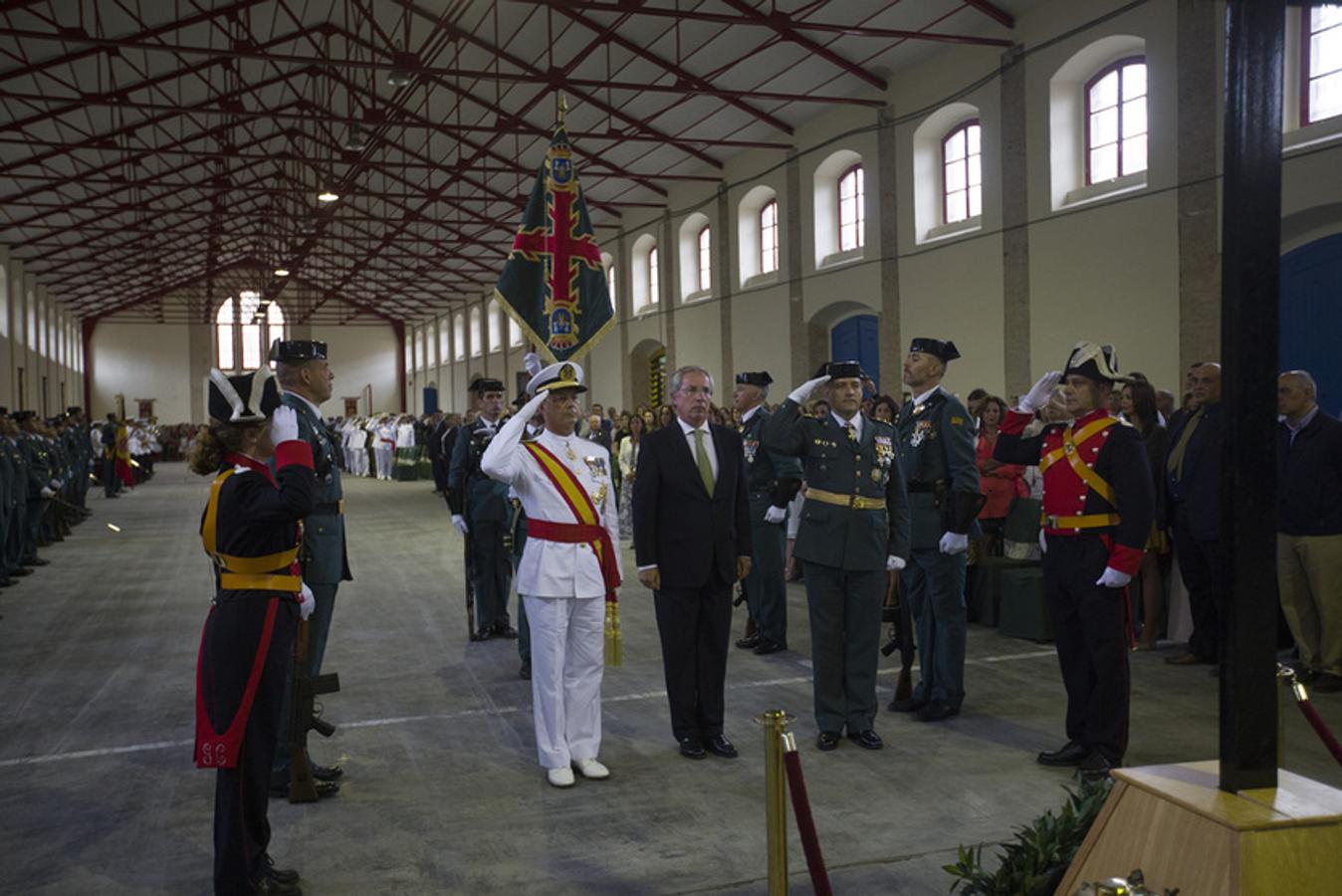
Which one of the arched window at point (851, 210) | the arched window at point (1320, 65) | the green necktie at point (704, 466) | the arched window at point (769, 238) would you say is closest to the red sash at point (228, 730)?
the green necktie at point (704, 466)

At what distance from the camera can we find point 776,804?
2.94 metres

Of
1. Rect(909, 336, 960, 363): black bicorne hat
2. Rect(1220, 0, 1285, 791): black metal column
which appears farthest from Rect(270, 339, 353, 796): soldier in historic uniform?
Rect(1220, 0, 1285, 791): black metal column

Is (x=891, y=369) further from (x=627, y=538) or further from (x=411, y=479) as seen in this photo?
(x=411, y=479)

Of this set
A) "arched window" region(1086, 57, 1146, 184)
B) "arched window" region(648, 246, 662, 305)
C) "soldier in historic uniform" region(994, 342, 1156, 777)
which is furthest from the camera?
"arched window" region(648, 246, 662, 305)

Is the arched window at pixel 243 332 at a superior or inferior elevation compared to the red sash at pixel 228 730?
superior

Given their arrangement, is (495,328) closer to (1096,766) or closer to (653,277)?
(653,277)

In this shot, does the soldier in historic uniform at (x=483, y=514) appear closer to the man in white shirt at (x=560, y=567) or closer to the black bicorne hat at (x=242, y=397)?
the man in white shirt at (x=560, y=567)

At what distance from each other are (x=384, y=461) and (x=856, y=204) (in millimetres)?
17640

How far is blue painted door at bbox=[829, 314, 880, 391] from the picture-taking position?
17.2m

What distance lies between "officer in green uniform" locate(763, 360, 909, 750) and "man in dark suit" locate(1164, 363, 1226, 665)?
8.00 ft

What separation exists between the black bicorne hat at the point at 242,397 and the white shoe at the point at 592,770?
2189 mm

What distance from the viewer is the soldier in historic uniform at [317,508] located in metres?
4.51

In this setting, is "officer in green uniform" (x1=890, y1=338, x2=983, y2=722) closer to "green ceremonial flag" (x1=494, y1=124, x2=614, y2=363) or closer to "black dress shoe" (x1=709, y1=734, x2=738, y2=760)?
"black dress shoe" (x1=709, y1=734, x2=738, y2=760)

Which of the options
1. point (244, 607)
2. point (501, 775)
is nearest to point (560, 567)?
point (501, 775)
